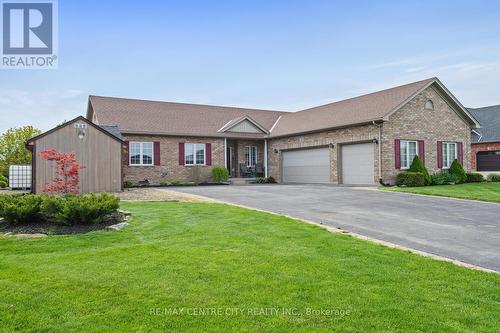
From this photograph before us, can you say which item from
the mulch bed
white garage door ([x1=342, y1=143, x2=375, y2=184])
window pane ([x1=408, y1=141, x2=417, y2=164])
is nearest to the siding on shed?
the mulch bed

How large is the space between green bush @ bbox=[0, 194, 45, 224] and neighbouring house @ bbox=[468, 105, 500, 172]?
99.3ft

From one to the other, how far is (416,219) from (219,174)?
53.4 ft

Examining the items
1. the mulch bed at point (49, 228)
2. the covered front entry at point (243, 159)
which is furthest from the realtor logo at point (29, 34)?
the covered front entry at point (243, 159)

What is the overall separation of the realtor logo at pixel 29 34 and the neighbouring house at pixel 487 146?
28.9m

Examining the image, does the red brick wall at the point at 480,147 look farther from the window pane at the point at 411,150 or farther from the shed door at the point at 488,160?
the window pane at the point at 411,150

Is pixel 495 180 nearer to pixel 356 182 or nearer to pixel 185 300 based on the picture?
pixel 356 182

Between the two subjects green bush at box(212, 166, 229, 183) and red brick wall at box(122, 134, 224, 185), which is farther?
green bush at box(212, 166, 229, 183)

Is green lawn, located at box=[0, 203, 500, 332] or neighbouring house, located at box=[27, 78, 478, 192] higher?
neighbouring house, located at box=[27, 78, 478, 192]

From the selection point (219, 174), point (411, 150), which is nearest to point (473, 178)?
point (411, 150)

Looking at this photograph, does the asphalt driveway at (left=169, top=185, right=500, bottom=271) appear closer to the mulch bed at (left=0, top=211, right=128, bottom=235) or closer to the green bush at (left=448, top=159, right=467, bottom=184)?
the mulch bed at (left=0, top=211, right=128, bottom=235)

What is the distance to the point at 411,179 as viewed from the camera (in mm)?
20078

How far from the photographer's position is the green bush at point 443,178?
2128 centimetres

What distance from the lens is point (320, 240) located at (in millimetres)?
6879

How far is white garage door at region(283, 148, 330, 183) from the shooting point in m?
24.1
